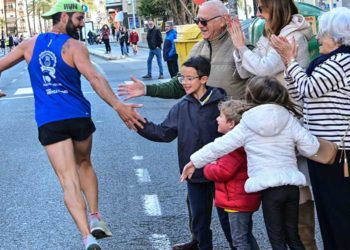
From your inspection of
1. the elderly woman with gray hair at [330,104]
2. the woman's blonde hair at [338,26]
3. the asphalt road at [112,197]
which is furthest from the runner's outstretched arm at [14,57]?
the woman's blonde hair at [338,26]

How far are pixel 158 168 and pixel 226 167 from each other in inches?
171

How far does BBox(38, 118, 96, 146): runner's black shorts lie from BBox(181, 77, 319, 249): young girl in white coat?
1.17 meters

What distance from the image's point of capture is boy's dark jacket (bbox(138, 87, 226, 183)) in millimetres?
4668

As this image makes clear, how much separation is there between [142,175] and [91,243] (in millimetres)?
3496

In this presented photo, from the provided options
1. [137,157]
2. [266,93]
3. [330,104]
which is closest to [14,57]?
[266,93]

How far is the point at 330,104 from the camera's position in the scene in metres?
4.21

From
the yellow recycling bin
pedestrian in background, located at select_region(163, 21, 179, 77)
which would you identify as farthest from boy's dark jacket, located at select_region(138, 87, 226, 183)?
pedestrian in background, located at select_region(163, 21, 179, 77)

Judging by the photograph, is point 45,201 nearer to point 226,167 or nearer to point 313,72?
point 226,167

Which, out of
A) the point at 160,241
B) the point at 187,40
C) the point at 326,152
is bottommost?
the point at 160,241

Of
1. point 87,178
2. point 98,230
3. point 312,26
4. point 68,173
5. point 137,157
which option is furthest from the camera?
point 137,157

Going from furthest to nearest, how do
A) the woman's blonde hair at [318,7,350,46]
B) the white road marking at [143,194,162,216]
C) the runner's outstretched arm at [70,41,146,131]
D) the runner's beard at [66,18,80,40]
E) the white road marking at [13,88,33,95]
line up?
the white road marking at [13,88,33,95], the white road marking at [143,194,162,216], the runner's beard at [66,18,80,40], the runner's outstretched arm at [70,41,146,131], the woman's blonde hair at [318,7,350,46]

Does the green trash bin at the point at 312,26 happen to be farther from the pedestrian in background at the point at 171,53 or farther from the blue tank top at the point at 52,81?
the pedestrian in background at the point at 171,53

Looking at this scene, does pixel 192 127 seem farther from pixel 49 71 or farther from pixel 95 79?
pixel 49 71

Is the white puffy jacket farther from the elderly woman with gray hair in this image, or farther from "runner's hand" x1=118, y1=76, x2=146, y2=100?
"runner's hand" x1=118, y1=76, x2=146, y2=100
